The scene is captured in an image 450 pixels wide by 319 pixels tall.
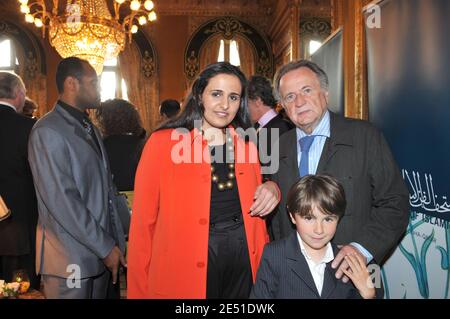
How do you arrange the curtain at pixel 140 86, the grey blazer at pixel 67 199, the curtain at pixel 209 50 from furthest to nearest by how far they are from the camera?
1. the curtain at pixel 209 50
2. the curtain at pixel 140 86
3. the grey blazer at pixel 67 199

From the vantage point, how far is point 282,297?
62.6 inches

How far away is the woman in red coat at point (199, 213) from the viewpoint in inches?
68.2

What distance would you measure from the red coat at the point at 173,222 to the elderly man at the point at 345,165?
0.27 meters

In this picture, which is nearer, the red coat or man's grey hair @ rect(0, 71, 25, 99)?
the red coat

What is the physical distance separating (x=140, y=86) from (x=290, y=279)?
8137mm

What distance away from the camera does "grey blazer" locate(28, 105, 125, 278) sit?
2076mm

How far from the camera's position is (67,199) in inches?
81.4

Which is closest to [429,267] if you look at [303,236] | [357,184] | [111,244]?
[357,184]

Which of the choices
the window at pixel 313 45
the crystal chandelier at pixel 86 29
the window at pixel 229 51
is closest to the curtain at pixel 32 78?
the crystal chandelier at pixel 86 29

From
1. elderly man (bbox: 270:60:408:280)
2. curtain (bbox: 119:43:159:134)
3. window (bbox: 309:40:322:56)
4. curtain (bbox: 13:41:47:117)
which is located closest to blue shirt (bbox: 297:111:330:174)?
elderly man (bbox: 270:60:408:280)

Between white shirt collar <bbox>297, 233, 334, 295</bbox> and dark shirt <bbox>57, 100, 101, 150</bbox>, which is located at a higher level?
dark shirt <bbox>57, 100, 101, 150</bbox>

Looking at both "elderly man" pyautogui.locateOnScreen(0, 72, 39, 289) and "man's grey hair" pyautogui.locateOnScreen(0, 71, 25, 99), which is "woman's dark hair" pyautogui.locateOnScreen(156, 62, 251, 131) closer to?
"elderly man" pyautogui.locateOnScreen(0, 72, 39, 289)

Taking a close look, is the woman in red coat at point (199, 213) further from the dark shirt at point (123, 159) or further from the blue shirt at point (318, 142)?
the dark shirt at point (123, 159)

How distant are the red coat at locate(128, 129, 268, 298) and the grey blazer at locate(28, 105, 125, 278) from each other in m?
0.43
